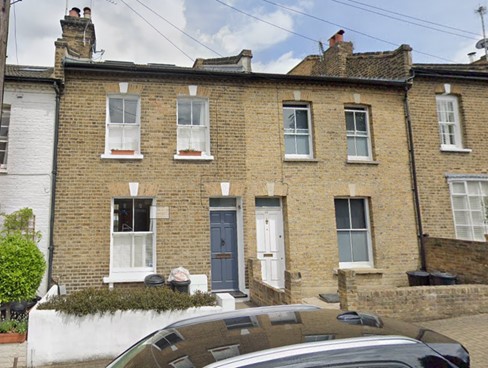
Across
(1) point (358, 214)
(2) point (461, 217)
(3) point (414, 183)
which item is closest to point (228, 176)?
(1) point (358, 214)

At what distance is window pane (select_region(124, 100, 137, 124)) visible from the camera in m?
10.4

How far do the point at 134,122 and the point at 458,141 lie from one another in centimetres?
1117

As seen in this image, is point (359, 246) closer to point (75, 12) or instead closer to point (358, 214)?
point (358, 214)

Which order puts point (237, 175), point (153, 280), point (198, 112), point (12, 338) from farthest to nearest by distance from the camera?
point (198, 112) → point (237, 175) → point (153, 280) → point (12, 338)

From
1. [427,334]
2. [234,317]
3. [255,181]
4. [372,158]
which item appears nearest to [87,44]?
[255,181]

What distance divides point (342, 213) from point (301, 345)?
983cm

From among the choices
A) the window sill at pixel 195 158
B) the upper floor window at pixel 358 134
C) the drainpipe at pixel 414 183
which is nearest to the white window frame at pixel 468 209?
the drainpipe at pixel 414 183

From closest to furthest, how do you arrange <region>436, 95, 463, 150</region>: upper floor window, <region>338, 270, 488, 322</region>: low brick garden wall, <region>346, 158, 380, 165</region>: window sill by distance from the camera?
<region>338, 270, 488, 322</region>: low brick garden wall < <region>346, 158, 380, 165</region>: window sill < <region>436, 95, 463, 150</region>: upper floor window

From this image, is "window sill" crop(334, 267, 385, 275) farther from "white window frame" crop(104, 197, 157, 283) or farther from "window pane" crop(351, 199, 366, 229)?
"white window frame" crop(104, 197, 157, 283)

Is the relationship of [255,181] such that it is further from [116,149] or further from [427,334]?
[427,334]

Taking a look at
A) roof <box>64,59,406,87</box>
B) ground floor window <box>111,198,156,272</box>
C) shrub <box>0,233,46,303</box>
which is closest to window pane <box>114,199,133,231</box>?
ground floor window <box>111,198,156,272</box>

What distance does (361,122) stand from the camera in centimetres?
1198

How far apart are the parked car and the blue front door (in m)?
7.79

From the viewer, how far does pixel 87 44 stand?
11.9m
